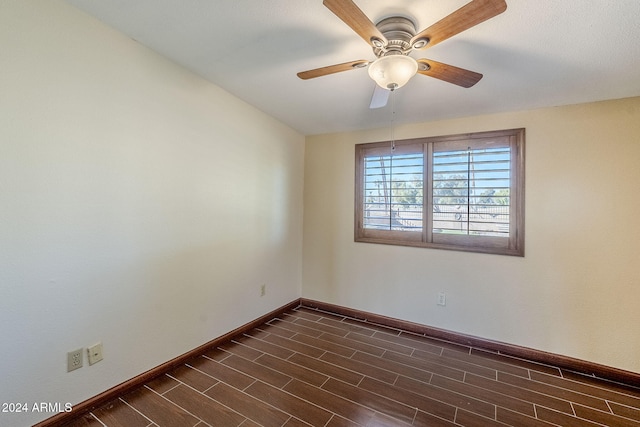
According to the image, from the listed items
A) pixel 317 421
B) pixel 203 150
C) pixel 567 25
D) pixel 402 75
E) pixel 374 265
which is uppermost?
pixel 567 25

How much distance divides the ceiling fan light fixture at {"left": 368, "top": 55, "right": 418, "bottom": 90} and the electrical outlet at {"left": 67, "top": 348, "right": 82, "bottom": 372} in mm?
2239

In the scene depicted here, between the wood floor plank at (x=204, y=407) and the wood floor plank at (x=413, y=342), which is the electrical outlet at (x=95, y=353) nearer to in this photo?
the wood floor plank at (x=204, y=407)

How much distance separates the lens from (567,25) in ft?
4.68

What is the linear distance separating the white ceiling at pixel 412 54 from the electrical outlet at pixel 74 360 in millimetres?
1889

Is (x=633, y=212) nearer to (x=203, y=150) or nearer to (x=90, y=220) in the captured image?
(x=203, y=150)

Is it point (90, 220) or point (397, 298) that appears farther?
point (397, 298)

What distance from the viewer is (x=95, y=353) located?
1.67m

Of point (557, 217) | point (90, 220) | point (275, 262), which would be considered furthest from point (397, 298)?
point (90, 220)

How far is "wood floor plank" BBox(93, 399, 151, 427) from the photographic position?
62.2 inches

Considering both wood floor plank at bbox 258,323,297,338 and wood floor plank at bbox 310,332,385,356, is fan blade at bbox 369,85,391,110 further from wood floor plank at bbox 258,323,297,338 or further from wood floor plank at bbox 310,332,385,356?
wood floor plank at bbox 258,323,297,338

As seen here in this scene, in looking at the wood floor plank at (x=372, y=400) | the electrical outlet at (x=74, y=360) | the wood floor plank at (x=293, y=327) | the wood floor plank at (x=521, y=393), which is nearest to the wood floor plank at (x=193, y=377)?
the electrical outlet at (x=74, y=360)

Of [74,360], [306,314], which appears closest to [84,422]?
[74,360]

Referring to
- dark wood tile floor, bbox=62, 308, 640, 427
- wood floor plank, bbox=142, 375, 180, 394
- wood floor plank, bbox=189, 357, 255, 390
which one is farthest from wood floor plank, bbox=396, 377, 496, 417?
wood floor plank, bbox=142, 375, 180, 394

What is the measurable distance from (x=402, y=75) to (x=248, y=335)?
2.51 meters
